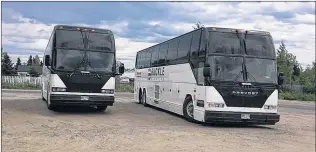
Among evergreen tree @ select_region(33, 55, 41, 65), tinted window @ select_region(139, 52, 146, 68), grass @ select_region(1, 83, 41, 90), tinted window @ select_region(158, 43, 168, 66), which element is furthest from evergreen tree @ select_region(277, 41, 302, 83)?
evergreen tree @ select_region(33, 55, 41, 65)

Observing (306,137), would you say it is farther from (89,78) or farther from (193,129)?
(89,78)

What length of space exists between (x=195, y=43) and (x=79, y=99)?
16.0 ft

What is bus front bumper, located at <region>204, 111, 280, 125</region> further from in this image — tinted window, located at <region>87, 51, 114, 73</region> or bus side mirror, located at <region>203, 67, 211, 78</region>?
tinted window, located at <region>87, 51, 114, 73</region>

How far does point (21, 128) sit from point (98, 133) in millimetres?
2305

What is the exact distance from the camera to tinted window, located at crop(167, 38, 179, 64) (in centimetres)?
1799


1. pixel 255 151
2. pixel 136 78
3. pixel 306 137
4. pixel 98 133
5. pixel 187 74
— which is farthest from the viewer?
pixel 136 78

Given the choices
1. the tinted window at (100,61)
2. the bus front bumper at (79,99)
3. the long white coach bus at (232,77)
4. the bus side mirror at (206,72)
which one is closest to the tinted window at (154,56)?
the tinted window at (100,61)

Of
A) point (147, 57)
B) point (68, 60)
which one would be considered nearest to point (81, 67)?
point (68, 60)

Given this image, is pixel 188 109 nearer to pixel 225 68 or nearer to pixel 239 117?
pixel 239 117

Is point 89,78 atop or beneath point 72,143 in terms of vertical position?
atop

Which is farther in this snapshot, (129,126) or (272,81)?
(272,81)

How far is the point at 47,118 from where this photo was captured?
Answer: 14586mm

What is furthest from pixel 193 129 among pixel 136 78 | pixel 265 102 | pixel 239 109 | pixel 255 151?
pixel 136 78

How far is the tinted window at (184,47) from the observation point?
16.1m
